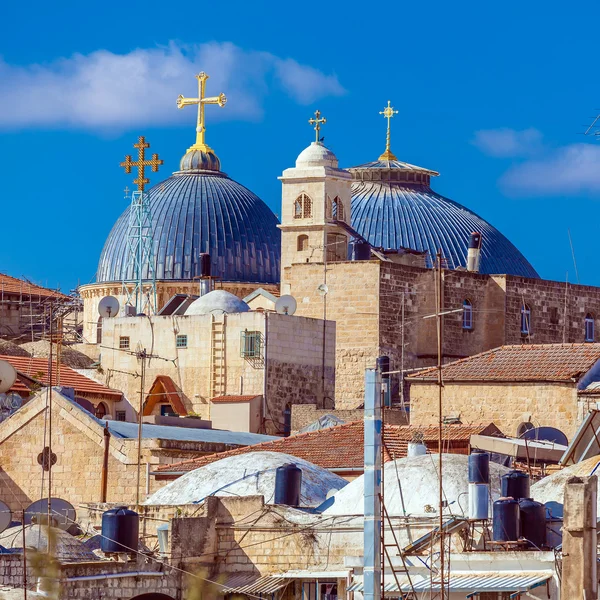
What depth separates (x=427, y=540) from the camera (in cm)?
2320

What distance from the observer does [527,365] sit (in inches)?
1567

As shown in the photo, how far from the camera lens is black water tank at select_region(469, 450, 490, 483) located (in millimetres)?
24484

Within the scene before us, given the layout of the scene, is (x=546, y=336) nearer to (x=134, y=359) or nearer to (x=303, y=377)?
(x=303, y=377)

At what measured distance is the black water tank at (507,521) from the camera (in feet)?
75.3

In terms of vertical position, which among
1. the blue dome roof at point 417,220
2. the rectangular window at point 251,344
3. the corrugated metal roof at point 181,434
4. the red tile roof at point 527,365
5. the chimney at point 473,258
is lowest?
the corrugated metal roof at point 181,434

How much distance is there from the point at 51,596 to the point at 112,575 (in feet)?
17.2

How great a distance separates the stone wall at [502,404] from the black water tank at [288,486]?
41.6ft

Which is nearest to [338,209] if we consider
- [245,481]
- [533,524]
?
[245,481]

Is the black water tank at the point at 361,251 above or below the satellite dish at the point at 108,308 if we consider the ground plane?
above

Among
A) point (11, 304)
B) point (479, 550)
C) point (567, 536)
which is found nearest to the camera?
point (567, 536)

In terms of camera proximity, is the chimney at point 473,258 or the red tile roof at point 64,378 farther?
the chimney at point 473,258

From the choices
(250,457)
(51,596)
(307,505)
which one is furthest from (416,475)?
(51,596)

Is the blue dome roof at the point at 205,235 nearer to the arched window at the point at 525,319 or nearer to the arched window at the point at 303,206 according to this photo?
the arched window at the point at 303,206

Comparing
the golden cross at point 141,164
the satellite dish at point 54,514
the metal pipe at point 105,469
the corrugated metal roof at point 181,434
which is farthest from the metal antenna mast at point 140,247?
the satellite dish at point 54,514
